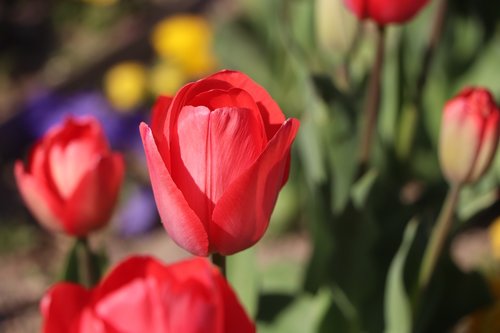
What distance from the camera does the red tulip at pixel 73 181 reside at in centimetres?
65

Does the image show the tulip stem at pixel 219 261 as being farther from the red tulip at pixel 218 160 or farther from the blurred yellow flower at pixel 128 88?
the blurred yellow flower at pixel 128 88

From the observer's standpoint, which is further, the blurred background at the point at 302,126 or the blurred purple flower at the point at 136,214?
the blurred purple flower at the point at 136,214

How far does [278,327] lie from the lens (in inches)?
32.6

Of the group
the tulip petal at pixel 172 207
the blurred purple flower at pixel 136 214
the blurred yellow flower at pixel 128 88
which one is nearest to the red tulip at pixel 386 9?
the tulip petal at pixel 172 207

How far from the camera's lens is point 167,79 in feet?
6.23

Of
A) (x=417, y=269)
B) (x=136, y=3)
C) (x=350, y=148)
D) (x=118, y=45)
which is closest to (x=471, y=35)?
(x=350, y=148)

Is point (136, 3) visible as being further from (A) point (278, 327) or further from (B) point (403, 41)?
(A) point (278, 327)

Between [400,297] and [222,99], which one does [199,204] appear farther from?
[400,297]

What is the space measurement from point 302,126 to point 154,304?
0.44m

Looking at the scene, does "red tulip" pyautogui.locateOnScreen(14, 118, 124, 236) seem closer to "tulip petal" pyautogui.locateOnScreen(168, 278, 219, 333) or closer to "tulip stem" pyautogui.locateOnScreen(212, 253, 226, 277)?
A: "tulip stem" pyautogui.locateOnScreen(212, 253, 226, 277)

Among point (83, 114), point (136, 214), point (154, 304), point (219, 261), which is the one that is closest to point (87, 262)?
point (219, 261)

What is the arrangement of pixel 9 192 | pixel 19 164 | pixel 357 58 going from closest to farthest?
pixel 19 164 < pixel 357 58 < pixel 9 192

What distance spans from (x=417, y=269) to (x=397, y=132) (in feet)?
0.88

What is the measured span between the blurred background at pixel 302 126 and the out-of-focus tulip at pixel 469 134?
112 millimetres
